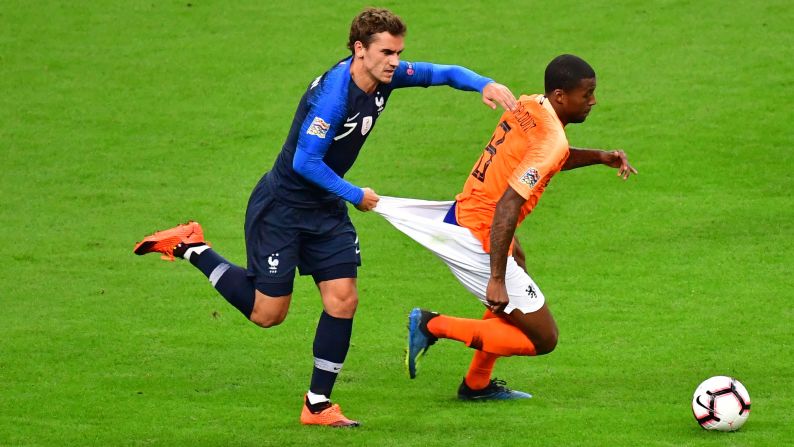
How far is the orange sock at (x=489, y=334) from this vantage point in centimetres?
806

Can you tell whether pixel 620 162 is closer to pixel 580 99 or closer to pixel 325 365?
pixel 580 99

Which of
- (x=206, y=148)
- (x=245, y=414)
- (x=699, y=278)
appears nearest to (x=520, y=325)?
(x=245, y=414)

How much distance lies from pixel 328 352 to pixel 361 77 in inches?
67.4

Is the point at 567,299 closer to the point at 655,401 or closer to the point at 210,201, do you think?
the point at 655,401

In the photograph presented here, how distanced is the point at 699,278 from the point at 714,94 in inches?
203

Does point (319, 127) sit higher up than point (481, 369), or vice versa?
point (319, 127)

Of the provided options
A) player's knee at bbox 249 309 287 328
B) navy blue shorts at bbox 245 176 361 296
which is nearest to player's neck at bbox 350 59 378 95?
navy blue shorts at bbox 245 176 361 296

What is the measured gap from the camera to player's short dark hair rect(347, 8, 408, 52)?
300 inches

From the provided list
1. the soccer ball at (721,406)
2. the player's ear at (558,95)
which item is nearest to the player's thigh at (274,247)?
the player's ear at (558,95)

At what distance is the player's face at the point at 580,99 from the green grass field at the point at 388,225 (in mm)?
1869

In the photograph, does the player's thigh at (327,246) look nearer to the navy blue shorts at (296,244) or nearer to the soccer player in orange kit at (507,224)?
the navy blue shorts at (296,244)

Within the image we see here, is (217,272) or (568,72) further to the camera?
(217,272)

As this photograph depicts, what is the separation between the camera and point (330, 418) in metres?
7.87

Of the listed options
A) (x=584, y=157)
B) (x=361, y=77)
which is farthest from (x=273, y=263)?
(x=584, y=157)
